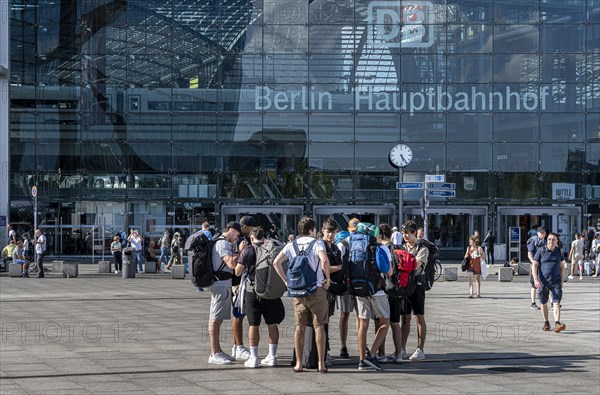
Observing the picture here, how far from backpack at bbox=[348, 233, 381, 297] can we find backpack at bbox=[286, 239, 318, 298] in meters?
0.65

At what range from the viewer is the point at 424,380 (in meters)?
11.9

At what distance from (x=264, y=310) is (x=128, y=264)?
2260 cm

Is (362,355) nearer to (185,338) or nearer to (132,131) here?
(185,338)

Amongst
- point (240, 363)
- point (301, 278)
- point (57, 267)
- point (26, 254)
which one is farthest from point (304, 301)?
point (57, 267)

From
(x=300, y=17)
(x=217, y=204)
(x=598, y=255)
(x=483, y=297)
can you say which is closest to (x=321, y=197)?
(x=217, y=204)

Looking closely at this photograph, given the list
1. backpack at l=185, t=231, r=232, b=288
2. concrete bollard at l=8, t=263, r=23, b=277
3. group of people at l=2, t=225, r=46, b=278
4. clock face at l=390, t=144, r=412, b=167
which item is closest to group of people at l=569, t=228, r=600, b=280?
clock face at l=390, t=144, r=412, b=167

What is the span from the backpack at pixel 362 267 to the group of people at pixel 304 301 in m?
0.08

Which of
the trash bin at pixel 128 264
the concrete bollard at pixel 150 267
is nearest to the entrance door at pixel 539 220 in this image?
the concrete bollard at pixel 150 267

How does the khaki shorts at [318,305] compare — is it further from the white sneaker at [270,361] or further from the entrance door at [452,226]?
the entrance door at [452,226]

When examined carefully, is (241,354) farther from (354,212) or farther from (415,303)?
(354,212)

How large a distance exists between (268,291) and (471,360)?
2.83 m

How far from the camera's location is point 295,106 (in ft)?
158

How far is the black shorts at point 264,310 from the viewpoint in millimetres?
12820

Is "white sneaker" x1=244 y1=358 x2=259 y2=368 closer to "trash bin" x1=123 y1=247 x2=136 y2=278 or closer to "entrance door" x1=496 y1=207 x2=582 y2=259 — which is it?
"trash bin" x1=123 y1=247 x2=136 y2=278
